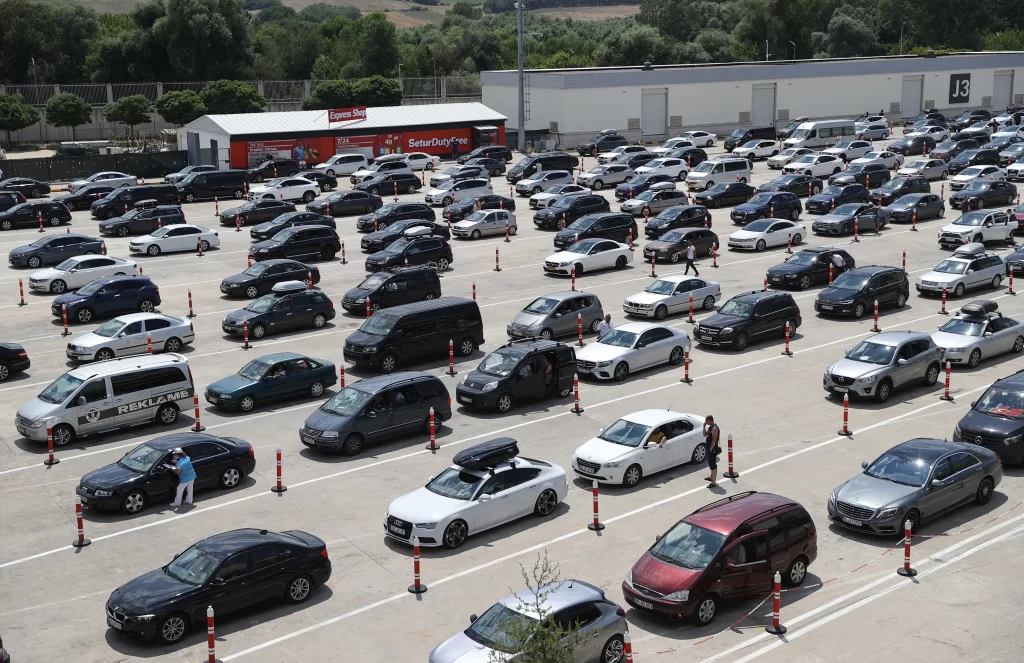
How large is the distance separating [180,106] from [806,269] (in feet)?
190

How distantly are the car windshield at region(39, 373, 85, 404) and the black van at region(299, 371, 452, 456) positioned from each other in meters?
5.09

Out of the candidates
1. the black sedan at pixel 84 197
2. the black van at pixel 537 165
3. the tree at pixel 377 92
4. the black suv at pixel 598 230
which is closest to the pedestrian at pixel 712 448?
the black suv at pixel 598 230

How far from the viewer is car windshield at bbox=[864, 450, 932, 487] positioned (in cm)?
2033

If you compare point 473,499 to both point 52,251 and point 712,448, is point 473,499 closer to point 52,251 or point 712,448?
point 712,448

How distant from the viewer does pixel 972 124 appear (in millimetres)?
85500

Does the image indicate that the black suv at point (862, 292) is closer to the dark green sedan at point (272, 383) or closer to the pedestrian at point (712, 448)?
the pedestrian at point (712, 448)

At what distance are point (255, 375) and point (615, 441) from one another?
9.42 meters

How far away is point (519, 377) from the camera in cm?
2725

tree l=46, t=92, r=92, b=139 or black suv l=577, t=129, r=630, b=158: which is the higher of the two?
tree l=46, t=92, r=92, b=139

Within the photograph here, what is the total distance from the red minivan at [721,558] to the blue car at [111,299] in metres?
23.0

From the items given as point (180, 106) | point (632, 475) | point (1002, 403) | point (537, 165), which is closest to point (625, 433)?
point (632, 475)

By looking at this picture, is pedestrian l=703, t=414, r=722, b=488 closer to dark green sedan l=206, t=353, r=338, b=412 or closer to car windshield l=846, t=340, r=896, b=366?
car windshield l=846, t=340, r=896, b=366

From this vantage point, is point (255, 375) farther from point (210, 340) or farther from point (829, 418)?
point (829, 418)

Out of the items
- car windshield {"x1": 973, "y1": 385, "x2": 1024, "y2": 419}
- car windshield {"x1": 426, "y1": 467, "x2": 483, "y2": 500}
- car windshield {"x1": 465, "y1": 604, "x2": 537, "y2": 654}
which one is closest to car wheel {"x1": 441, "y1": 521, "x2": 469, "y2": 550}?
car windshield {"x1": 426, "y1": 467, "x2": 483, "y2": 500}
